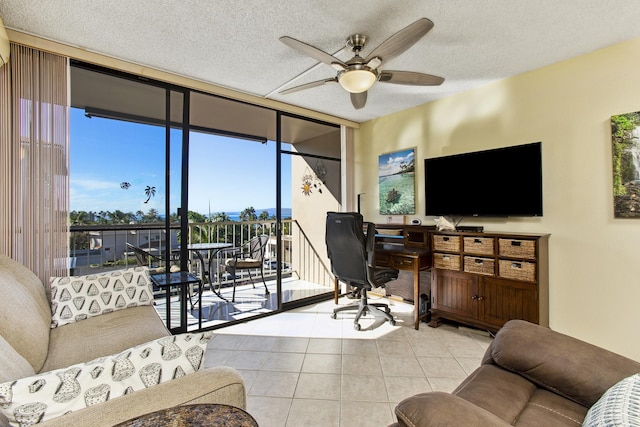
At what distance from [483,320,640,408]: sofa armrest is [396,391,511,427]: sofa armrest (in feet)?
2.16

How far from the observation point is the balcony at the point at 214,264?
8.83 ft

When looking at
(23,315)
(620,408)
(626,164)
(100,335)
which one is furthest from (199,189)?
(626,164)

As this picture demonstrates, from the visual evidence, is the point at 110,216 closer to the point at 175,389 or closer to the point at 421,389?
the point at 175,389

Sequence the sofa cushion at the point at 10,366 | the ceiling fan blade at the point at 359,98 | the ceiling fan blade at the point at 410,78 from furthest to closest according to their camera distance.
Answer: the ceiling fan blade at the point at 359,98
the ceiling fan blade at the point at 410,78
the sofa cushion at the point at 10,366

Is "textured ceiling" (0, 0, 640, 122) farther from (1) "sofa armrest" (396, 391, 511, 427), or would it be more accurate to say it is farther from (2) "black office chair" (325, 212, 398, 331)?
(1) "sofa armrest" (396, 391, 511, 427)

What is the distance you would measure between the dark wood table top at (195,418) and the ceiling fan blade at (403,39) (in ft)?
6.39

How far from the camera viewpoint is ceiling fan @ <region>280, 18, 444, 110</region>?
176 cm

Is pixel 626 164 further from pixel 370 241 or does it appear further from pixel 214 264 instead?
pixel 214 264

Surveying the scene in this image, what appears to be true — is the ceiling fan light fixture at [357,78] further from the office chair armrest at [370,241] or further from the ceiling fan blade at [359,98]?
the office chair armrest at [370,241]

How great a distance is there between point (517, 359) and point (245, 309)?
3.00 metres

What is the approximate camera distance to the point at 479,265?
109 inches

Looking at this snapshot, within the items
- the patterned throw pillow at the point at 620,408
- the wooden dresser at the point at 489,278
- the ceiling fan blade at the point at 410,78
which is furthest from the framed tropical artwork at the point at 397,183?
the patterned throw pillow at the point at 620,408

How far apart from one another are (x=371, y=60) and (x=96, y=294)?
2646 millimetres

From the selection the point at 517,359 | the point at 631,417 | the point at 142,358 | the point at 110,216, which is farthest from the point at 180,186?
the point at 631,417
